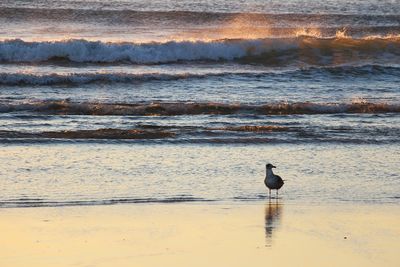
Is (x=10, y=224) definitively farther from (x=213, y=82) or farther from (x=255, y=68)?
(x=255, y=68)

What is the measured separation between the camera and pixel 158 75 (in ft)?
70.2

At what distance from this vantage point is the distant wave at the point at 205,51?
81.8 feet

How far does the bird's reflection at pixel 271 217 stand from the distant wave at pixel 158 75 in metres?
10.9

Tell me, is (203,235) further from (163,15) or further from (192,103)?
(163,15)

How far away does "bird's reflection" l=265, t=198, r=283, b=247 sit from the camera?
29.1 ft

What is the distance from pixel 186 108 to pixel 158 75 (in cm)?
430

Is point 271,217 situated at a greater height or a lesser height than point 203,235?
greater

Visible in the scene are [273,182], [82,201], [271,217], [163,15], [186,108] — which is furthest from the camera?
[163,15]

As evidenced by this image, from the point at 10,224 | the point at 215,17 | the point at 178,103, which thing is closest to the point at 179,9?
the point at 215,17

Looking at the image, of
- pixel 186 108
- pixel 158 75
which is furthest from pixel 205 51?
pixel 186 108

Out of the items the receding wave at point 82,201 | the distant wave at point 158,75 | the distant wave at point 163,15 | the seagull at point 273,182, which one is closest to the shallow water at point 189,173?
the receding wave at point 82,201

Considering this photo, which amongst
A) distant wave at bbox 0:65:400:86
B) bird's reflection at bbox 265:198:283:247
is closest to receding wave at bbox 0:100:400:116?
distant wave at bbox 0:65:400:86

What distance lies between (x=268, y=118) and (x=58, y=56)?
32.0 ft

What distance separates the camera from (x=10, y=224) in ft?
29.7
